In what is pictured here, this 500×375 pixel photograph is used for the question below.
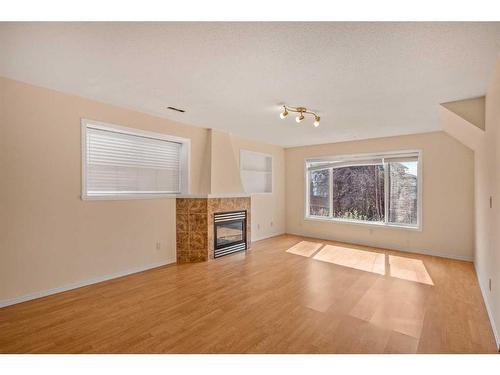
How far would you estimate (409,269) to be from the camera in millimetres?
4059

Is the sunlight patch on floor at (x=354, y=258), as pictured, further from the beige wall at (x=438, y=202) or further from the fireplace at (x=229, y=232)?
the fireplace at (x=229, y=232)

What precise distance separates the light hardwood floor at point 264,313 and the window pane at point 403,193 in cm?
139

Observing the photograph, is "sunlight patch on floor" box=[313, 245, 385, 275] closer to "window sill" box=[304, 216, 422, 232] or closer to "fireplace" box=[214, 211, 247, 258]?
"window sill" box=[304, 216, 422, 232]

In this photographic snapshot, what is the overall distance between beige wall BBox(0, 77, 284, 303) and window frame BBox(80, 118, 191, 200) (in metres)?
0.06

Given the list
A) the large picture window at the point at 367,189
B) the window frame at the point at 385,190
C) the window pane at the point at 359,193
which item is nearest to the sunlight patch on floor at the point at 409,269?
the window frame at the point at 385,190

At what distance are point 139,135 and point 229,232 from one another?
97.8 inches

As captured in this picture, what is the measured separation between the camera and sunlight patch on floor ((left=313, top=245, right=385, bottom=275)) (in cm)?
415

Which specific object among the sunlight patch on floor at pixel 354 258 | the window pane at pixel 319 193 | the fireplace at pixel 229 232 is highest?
the window pane at pixel 319 193

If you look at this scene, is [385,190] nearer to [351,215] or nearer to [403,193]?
[403,193]

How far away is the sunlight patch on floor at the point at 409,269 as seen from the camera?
3653 mm

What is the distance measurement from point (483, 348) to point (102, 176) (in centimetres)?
459

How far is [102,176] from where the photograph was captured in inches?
144

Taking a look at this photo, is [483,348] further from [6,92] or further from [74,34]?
[6,92]
